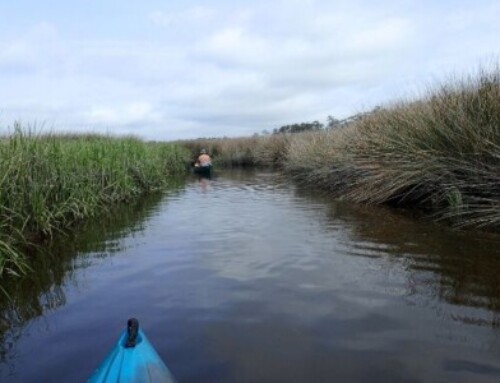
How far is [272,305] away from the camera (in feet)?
18.2

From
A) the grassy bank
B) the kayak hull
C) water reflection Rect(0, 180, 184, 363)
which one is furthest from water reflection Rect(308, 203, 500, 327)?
the grassy bank

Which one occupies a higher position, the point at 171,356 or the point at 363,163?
the point at 363,163

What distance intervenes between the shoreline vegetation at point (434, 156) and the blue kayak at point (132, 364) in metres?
6.80

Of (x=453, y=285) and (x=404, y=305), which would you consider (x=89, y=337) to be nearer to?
(x=404, y=305)

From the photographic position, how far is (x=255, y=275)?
6.73 metres

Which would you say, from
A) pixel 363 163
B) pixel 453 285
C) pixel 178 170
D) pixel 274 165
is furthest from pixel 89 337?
pixel 274 165

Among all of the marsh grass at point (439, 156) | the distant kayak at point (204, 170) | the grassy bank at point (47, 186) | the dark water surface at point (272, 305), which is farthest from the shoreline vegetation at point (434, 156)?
the distant kayak at point (204, 170)

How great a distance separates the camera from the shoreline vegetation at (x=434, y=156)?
897 centimetres

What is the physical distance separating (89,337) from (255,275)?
8.26 feet

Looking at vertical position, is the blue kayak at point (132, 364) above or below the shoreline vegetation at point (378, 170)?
Result: below

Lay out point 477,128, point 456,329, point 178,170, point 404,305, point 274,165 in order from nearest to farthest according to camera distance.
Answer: point 456,329, point 404,305, point 477,128, point 178,170, point 274,165

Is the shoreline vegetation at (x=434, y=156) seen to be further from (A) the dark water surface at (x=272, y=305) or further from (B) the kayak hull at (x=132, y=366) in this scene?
(B) the kayak hull at (x=132, y=366)

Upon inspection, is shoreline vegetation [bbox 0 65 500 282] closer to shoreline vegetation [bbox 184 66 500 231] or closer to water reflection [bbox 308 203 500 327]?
shoreline vegetation [bbox 184 66 500 231]

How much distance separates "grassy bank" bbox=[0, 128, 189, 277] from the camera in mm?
7473
